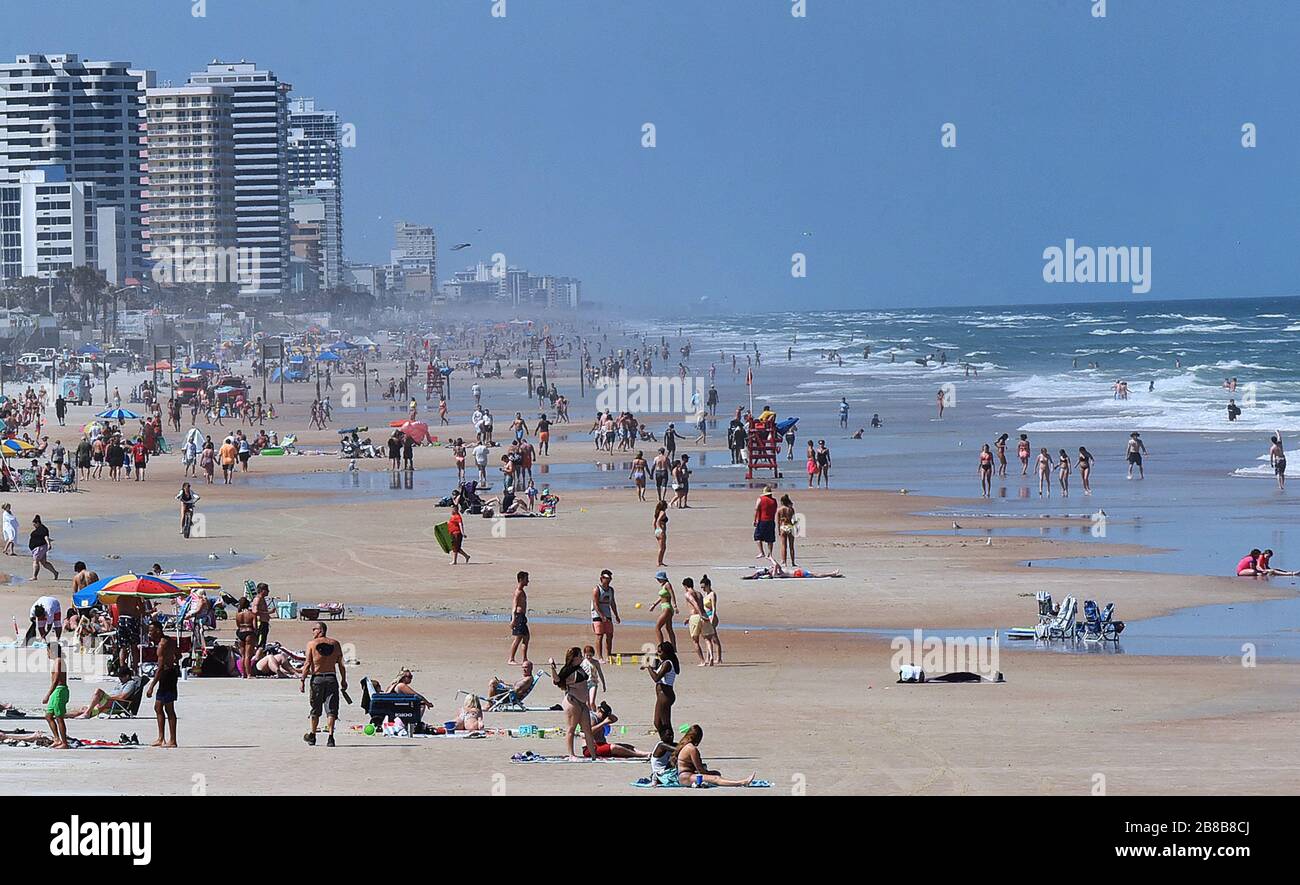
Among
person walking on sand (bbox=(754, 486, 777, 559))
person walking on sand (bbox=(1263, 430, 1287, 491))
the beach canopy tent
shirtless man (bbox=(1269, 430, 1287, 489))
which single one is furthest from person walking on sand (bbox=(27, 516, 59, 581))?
shirtless man (bbox=(1269, 430, 1287, 489))

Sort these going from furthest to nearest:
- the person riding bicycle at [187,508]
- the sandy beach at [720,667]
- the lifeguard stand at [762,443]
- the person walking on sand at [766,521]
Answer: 1. the lifeguard stand at [762,443]
2. the person riding bicycle at [187,508]
3. the person walking on sand at [766,521]
4. the sandy beach at [720,667]

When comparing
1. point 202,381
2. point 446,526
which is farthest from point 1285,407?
point 446,526

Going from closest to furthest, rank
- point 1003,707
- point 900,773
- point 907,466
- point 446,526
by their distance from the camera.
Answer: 1. point 900,773
2. point 1003,707
3. point 446,526
4. point 907,466

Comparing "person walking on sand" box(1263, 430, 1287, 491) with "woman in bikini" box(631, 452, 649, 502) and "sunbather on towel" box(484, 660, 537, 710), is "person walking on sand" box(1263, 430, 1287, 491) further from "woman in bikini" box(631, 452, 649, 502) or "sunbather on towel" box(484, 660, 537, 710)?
"sunbather on towel" box(484, 660, 537, 710)

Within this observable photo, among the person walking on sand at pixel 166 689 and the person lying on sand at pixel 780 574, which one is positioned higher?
the person lying on sand at pixel 780 574

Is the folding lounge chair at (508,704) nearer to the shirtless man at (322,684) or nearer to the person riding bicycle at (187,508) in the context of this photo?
the shirtless man at (322,684)

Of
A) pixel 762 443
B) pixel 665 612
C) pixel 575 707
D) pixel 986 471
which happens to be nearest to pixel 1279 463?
pixel 986 471

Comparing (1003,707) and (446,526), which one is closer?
(1003,707)

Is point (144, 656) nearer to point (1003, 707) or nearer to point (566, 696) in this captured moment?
point (566, 696)

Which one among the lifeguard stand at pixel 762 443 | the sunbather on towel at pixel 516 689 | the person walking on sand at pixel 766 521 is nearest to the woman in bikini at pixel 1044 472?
the lifeguard stand at pixel 762 443
